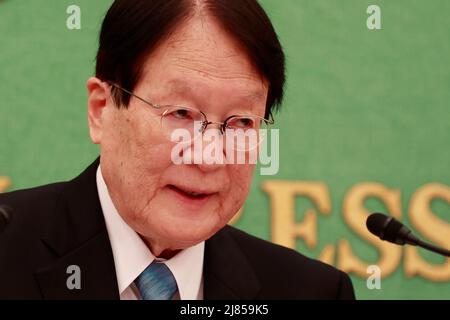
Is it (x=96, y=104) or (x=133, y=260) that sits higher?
(x=96, y=104)

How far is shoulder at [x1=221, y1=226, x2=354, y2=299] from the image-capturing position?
1915mm

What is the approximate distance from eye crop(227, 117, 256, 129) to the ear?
0.28 meters

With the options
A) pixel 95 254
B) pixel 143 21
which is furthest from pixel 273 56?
pixel 95 254

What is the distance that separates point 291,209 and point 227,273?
3.89ft

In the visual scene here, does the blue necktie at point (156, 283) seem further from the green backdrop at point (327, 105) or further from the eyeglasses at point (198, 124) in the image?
the green backdrop at point (327, 105)

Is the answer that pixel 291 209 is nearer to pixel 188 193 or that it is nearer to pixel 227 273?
pixel 227 273

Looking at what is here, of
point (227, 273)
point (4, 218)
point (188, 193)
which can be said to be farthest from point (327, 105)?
point (4, 218)

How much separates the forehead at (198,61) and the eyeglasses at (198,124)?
43mm

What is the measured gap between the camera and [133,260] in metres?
1.73

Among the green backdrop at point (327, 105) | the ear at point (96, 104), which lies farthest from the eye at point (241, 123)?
the green backdrop at point (327, 105)

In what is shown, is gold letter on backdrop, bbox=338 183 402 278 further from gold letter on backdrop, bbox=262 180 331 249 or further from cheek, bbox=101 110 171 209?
cheek, bbox=101 110 171 209

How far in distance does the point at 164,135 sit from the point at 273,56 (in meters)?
0.31

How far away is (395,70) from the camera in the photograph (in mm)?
3174
